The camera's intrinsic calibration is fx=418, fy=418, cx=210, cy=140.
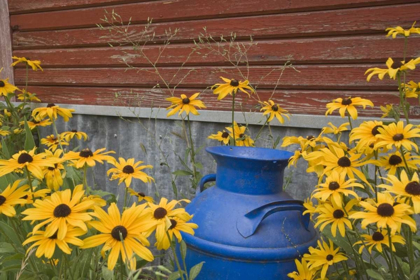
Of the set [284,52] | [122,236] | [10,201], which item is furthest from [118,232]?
[284,52]

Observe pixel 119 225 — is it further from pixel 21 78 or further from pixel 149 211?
pixel 21 78

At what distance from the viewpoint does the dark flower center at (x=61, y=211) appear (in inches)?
38.4

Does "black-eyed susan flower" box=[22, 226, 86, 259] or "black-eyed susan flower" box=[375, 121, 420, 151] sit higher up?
"black-eyed susan flower" box=[375, 121, 420, 151]

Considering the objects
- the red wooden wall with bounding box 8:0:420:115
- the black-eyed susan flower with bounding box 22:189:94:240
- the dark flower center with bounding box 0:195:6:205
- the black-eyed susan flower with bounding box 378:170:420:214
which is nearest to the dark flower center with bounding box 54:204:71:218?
the black-eyed susan flower with bounding box 22:189:94:240

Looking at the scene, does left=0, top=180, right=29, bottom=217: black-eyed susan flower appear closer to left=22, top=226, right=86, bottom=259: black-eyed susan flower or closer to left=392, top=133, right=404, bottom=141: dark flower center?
left=22, top=226, right=86, bottom=259: black-eyed susan flower

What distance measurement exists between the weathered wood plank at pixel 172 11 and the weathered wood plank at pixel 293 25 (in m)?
0.04

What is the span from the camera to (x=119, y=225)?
3.25 feet

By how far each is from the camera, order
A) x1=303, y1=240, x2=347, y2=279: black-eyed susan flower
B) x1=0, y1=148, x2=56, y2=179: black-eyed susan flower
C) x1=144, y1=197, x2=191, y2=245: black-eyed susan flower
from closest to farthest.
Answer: x1=144, y1=197, x2=191, y2=245: black-eyed susan flower < x1=0, y1=148, x2=56, y2=179: black-eyed susan flower < x1=303, y1=240, x2=347, y2=279: black-eyed susan flower

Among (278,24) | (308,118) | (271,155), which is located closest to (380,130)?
(271,155)

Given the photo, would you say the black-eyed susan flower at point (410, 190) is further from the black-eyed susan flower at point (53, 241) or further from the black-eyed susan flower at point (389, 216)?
the black-eyed susan flower at point (53, 241)

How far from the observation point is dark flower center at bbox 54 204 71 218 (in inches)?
38.4

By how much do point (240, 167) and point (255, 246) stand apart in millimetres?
321

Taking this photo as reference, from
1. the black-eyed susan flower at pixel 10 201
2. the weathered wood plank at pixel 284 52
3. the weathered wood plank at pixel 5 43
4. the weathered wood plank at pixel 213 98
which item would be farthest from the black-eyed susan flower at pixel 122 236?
the weathered wood plank at pixel 5 43

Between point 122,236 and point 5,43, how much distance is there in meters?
3.78
